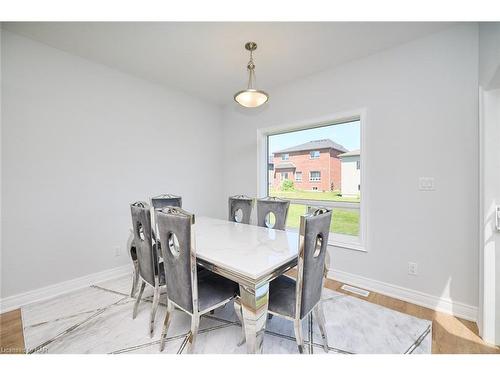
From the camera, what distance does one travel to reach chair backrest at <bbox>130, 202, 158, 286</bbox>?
1671 millimetres

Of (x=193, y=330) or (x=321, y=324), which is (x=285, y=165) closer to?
(x=321, y=324)

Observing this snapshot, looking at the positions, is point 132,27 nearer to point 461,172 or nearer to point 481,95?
point 481,95

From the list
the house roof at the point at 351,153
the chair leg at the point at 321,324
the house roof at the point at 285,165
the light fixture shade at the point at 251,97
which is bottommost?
the chair leg at the point at 321,324

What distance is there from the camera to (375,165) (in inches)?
95.1

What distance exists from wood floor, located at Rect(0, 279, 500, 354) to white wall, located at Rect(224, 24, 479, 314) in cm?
20

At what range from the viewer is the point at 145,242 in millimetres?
1711

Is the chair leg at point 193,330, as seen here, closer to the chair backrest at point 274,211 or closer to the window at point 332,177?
the chair backrest at point 274,211

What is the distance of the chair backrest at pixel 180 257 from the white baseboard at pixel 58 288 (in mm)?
1722

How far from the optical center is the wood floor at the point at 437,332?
5.12 ft

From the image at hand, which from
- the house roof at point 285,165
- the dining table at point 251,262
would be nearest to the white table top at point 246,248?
the dining table at point 251,262
